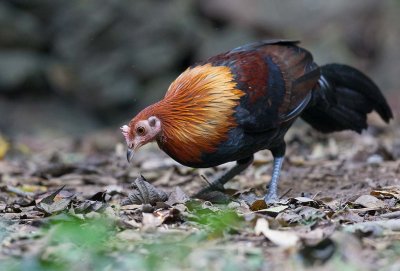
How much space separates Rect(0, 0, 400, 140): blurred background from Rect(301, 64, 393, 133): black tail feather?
5.50 meters

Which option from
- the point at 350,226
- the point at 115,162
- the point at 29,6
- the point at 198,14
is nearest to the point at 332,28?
the point at 198,14

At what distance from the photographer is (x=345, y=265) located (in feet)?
12.5

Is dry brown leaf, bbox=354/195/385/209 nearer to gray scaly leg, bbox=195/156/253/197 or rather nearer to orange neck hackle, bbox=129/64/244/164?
orange neck hackle, bbox=129/64/244/164

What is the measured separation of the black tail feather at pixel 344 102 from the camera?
711 centimetres

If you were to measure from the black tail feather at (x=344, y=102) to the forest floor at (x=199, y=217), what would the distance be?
53 cm

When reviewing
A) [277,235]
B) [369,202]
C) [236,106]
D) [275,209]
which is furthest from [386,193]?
[277,235]

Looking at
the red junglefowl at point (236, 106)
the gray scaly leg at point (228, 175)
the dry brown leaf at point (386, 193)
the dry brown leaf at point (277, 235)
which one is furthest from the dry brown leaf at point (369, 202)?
the gray scaly leg at point (228, 175)

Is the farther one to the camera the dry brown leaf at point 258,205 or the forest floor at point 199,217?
the dry brown leaf at point 258,205

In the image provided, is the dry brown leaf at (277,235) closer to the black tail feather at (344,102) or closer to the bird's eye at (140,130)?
the bird's eye at (140,130)

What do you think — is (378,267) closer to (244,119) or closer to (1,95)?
(244,119)

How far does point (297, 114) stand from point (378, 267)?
279 centimetres

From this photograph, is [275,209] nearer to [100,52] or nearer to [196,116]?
[196,116]

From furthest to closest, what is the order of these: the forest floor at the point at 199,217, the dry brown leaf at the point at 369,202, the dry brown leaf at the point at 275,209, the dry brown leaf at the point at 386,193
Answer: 1. the dry brown leaf at the point at 386,193
2. the dry brown leaf at the point at 369,202
3. the dry brown leaf at the point at 275,209
4. the forest floor at the point at 199,217

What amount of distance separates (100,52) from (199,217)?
333 inches
